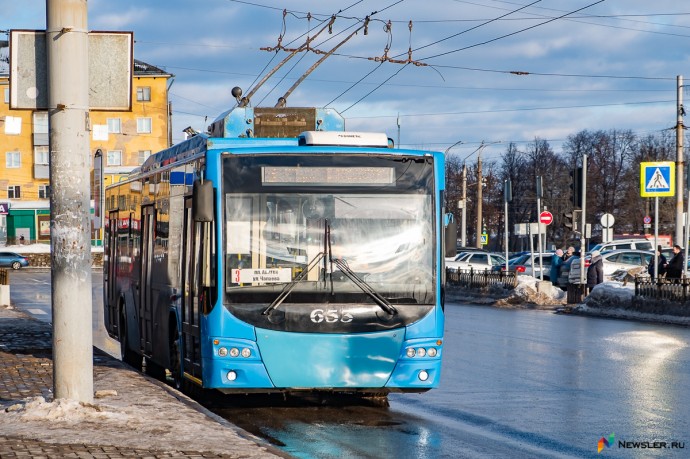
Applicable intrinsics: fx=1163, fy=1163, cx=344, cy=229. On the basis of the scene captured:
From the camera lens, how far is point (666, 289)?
2748 cm

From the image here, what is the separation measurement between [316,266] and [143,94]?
276ft

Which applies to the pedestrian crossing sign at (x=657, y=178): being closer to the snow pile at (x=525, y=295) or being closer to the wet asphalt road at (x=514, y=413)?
the snow pile at (x=525, y=295)

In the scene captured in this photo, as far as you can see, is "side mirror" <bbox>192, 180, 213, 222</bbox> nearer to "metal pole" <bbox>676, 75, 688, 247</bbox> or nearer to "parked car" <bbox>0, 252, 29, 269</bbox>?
"metal pole" <bbox>676, 75, 688, 247</bbox>

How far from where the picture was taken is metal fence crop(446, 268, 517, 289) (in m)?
37.9

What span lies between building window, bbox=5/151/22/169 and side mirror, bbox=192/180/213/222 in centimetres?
8769

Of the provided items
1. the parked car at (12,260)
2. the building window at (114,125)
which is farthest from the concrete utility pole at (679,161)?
the building window at (114,125)

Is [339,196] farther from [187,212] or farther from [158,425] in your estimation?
[158,425]

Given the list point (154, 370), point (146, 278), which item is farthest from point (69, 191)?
point (154, 370)

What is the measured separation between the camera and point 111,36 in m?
9.41

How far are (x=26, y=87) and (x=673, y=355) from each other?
11628 millimetres

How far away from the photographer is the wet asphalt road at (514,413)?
9156 mm

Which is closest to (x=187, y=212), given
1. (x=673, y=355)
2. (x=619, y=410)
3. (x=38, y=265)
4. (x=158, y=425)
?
(x=158, y=425)

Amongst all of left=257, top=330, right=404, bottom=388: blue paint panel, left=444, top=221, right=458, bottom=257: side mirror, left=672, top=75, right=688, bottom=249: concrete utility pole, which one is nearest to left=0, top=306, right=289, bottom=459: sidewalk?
left=257, top=330, right=404, bottom=388: blue paint panel

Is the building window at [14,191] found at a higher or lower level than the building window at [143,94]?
lower
